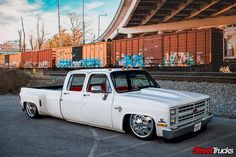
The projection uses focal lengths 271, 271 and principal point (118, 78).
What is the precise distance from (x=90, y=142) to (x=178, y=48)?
58.5ft

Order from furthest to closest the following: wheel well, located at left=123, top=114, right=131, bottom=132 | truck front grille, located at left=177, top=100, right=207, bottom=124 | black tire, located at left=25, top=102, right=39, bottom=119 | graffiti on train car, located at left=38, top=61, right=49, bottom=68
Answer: graffiti on train car, located at left=38, top=61, right=49, bottom=68 < black tire, located at left=25, top=102, right=39, bottom=119 < wheel well, located at left=123, top=114, right=131, bottom=132 < truck front grille, located at left=177, top=100, right=207, bottom=124

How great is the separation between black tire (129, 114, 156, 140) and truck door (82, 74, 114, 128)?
1.94 feet

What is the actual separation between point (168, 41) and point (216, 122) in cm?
1627

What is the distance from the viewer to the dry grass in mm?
15498

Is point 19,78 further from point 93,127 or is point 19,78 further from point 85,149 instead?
point 85,149

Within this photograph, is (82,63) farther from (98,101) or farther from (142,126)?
(142,126)

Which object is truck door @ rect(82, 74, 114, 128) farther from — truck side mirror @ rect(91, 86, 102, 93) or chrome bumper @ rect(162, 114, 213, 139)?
chrome bumper @ rect(162, 114, 213, 139)

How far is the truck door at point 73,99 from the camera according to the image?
6.77 m

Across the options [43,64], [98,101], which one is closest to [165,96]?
[98,101]

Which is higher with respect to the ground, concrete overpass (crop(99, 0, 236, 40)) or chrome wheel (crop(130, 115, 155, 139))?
concrete overpass (crop(99, 0, 236, 40))

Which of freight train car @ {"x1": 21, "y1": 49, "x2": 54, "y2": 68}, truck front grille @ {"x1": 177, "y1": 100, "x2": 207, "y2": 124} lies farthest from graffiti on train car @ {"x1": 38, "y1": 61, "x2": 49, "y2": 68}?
truck front grille @ {"x1": 177, "y1": 100, "x2": 207, "y2": 124}

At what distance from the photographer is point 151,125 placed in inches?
214

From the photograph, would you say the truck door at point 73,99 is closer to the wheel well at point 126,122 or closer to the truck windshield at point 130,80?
the truck windshield at point 130,80

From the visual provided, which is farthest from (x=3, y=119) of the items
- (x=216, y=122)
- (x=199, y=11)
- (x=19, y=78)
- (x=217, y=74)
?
(x=199, y=11)
